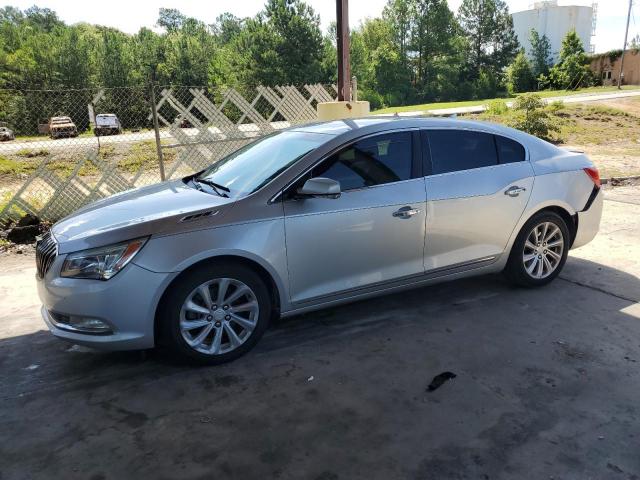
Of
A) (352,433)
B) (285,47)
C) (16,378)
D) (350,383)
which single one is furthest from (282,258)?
(285,47)

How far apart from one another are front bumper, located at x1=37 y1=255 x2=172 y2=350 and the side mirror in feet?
3.69

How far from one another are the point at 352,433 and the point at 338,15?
7787 mm

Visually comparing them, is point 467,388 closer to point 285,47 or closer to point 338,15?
point 338,15

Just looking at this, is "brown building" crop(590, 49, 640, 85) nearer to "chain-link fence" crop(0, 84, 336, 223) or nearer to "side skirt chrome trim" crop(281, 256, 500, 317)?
"chain-link fence" crop(0, 84, 336, 223)

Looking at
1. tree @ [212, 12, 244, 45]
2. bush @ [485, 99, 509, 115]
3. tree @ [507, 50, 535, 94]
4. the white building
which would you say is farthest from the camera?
tree @ [212, 12, 244, 45]

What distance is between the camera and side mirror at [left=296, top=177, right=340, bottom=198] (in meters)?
3.62

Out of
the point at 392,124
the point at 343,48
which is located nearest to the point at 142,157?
the point at 343,48

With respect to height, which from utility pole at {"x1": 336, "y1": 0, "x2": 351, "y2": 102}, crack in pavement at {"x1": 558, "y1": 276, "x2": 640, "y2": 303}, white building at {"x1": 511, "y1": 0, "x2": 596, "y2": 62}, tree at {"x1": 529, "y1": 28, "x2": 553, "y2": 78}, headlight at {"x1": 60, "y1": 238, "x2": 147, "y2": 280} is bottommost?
crack in pavement at {"x1": 558, "y1": 276, "x2": 640, "y2": 303}

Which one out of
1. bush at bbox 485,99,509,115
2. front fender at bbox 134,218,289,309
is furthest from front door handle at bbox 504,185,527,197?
bush at bbox 485,99,509,115

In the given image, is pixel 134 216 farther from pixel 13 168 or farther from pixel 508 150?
pixel 13 168

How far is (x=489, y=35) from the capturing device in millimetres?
75125

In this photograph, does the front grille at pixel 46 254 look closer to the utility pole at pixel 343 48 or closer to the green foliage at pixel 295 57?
the utility pole at pixel 343 48

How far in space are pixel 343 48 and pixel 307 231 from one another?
20.9 feet

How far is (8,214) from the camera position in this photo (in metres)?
7.76
